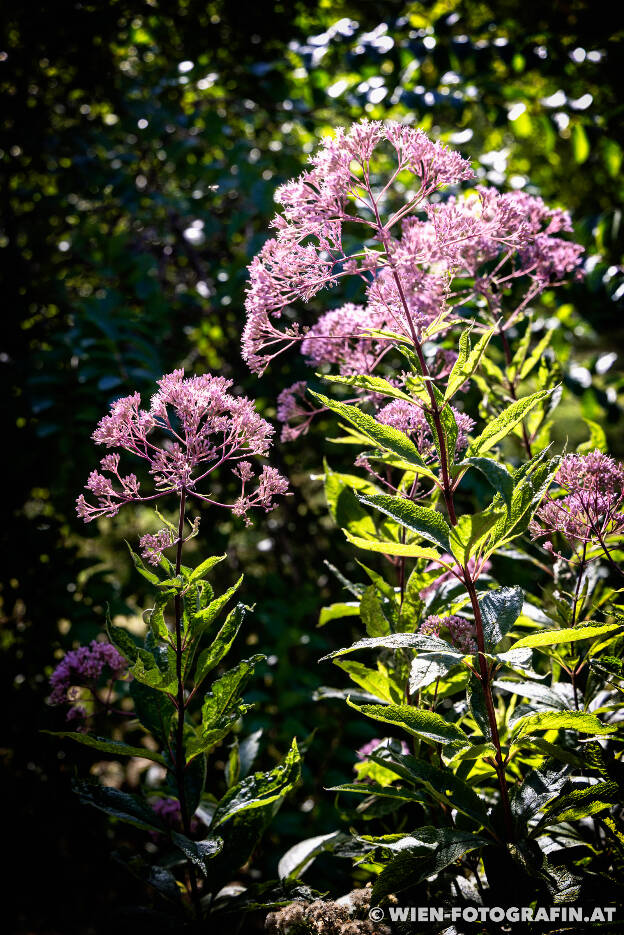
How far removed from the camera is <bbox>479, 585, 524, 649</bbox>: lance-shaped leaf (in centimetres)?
91

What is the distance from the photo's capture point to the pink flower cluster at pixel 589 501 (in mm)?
985

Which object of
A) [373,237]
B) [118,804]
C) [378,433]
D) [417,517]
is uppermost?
[373,237]

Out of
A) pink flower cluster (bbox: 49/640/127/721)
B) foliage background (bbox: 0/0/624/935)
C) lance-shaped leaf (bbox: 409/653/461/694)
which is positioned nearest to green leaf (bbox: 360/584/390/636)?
lance-shaped leaf (bbox: 409/653/461/694)

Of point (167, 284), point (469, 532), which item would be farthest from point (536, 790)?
point (167, 284)

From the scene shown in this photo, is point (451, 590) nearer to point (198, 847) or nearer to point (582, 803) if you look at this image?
point (582, 803)

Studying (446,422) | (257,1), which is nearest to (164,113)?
(257,1)

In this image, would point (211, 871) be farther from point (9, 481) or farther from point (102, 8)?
point (102, 8)

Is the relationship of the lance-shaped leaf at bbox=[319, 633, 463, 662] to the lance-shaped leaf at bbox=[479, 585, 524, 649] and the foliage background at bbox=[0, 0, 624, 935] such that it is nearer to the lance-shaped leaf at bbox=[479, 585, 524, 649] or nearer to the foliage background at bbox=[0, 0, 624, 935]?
the lance-shaped leaf at bbox=[479, 585, 524, 649]

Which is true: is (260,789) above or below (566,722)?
below

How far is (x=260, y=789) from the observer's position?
105cm

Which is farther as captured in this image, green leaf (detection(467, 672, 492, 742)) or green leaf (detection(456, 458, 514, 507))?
green leaf (detection(467, 672, 492, 742))

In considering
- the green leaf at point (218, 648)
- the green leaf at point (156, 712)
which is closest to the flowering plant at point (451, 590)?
the green leaf at point (218, 648)

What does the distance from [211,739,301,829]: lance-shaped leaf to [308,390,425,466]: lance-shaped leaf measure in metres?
0.50

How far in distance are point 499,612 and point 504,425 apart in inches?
11.1
